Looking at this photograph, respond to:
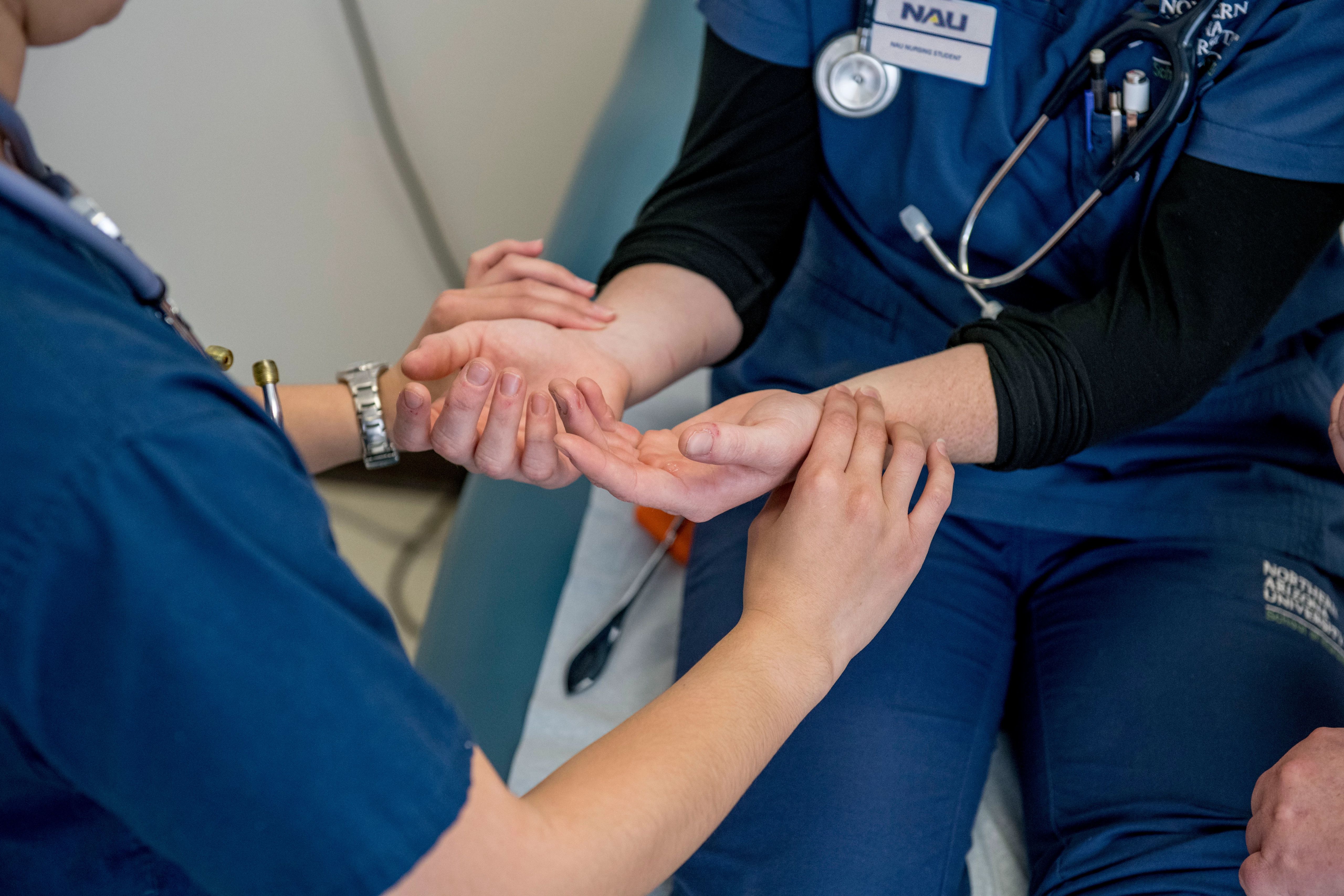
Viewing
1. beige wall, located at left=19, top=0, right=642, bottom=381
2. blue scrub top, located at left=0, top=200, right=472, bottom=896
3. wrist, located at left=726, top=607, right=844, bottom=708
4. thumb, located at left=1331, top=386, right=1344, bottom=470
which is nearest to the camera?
blue scrub top, located at left=0, top=200, right=472, bottom=896

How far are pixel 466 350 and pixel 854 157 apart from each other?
451mm

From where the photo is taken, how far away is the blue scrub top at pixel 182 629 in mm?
410

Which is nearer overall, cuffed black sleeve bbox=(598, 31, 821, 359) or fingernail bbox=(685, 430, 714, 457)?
fingernail bbox=(685, 430, 714, 457)

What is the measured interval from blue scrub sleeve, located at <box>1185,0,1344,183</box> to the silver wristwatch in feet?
2.53

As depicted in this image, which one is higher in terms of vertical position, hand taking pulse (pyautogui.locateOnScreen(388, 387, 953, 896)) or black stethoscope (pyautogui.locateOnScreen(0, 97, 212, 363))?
black stethoscope (pyautogui.locateOnScreen(0, 97, 212, 363))

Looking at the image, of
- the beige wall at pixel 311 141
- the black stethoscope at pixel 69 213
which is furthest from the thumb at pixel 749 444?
the beige wall at pixel 311 141

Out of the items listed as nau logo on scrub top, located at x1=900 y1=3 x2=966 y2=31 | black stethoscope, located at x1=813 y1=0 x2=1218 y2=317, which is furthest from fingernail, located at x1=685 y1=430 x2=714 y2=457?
nau logo on scrub top, located at x1=900 y1=3 x2=966 y2=31

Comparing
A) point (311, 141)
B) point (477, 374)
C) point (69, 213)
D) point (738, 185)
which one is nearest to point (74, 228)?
point (69, 213)

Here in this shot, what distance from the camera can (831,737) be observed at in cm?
89

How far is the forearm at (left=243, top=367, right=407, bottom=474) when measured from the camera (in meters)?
0.94

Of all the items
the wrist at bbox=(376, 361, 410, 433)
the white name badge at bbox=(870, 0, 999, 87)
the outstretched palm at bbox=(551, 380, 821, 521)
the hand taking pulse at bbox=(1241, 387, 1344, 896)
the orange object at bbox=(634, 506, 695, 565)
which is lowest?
the orange object at bbox=(634, 506, 695, 565)

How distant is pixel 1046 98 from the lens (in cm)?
91

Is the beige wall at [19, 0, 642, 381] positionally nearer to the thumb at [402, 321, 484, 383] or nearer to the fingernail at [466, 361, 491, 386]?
the thumb at [402, 321, 484, 383]

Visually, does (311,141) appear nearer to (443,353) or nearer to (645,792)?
(443,353)
